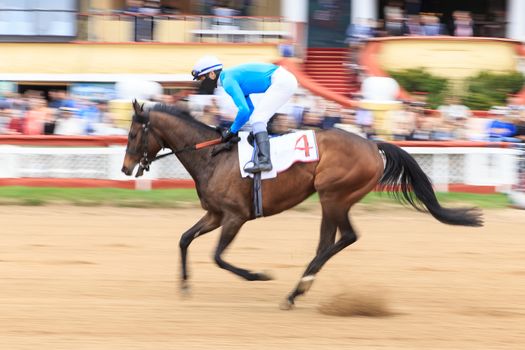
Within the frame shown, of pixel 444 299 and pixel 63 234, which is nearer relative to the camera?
pixel 444 299

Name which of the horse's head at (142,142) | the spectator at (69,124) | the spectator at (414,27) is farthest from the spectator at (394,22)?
the horse's head at (142,142)

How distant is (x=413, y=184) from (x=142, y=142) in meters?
2.27

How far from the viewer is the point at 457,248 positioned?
37.0 feet

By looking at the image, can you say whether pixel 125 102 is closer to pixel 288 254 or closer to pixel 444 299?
pixel 288 254

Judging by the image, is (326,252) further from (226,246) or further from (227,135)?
(227,135)

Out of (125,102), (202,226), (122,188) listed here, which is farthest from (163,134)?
(125,102)

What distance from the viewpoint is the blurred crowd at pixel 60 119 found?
51.2 ft

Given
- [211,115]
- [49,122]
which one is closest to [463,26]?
[211,115]

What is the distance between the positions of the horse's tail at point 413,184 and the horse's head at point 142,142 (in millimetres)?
1874

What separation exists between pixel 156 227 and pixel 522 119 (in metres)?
6.09

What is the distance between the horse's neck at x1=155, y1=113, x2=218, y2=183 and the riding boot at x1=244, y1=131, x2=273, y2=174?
0.53 meters

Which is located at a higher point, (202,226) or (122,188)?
(202,226)

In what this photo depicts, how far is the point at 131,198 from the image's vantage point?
14.1 m

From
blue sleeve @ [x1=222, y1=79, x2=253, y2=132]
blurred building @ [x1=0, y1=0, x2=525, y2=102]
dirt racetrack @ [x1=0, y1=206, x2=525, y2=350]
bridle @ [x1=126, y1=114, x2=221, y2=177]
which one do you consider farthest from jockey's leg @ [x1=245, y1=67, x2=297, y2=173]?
blurred building @ [x1=0, y1=0, x2=525, y2=102]
